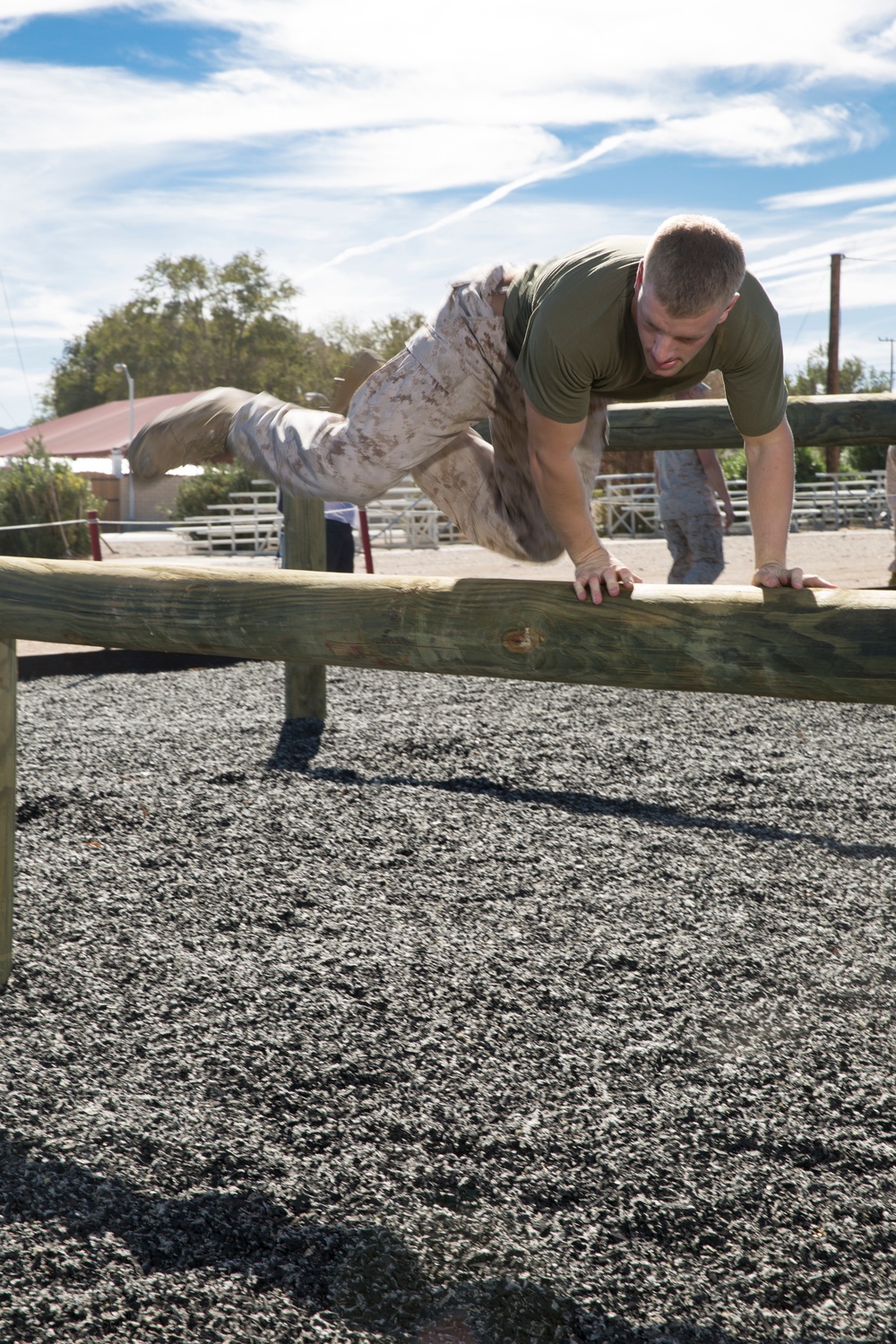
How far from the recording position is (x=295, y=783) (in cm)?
462

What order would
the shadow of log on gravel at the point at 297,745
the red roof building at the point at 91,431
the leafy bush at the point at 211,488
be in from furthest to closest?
1. the red roof building at the point at 91,431
2. the leafy bush at the point at 211,488
3. the shadow of log on gravel at the point at 297,745

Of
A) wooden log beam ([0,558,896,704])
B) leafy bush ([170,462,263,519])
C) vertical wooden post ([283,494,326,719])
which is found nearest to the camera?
wooden log beam ([0,558,896,704])

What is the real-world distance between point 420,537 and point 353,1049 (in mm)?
18245

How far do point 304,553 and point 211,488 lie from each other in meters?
23.3

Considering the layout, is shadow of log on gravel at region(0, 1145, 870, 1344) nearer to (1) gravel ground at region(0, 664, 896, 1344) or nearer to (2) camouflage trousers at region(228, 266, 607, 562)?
(1) gravel ground at region(0, 664, 896, 1344)

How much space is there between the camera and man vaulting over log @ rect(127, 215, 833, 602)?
230 centimetres

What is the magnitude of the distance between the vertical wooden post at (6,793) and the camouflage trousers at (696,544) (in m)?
4.33

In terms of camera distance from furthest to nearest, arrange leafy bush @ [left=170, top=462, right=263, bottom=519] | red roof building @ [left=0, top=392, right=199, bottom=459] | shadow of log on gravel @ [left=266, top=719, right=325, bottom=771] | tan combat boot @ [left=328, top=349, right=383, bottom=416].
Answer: red roof building @ [left=0, top=392, right=199, bottom=459] → leafy bush @ [left=170, top=462, right=263, bottom=519] → shadow of log on gravel @ [left=266, top=719, right=325, bottom=771] → tan combat boot @ [left=328, top=349, right=383, bottom=416]

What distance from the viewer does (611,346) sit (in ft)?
8.12

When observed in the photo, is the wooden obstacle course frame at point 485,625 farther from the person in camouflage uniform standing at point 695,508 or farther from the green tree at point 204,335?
the green tree at point 204,335

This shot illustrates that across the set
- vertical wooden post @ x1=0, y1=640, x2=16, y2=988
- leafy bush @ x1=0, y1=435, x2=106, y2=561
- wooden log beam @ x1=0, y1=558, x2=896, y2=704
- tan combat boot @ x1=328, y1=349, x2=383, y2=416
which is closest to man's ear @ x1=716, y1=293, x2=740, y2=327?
wooden log beam @ x1=0, y1=558, x2=896, y2=704

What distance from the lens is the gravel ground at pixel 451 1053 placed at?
1.96 m

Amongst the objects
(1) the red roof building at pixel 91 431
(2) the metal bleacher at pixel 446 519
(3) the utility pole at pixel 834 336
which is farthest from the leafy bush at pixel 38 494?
(1) the red roof building at pixel 91 431

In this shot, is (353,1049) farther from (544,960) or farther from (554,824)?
(554,824)
